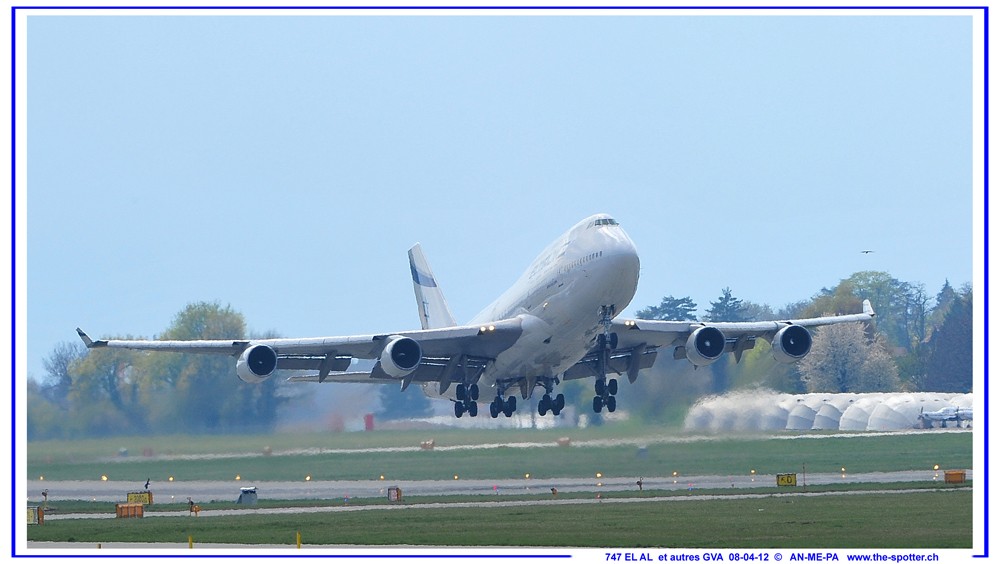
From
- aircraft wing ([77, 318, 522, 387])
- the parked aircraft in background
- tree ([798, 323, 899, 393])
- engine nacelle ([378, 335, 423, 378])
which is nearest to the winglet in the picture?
aircraft wing ([77, 318, 522, 387])

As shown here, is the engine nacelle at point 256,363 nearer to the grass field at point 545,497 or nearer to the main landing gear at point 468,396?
the grass field at point 545,497

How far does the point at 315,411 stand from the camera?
173 ft

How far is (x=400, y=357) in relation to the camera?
44.8 m

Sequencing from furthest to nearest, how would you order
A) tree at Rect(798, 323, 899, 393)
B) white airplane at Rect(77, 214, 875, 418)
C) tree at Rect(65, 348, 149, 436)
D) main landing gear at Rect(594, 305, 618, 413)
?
tree at Rect(798, 323, 899, 393) → tree at Rect(65, 348, 149, 436) → main landing gear at Rect(594, 305, 618, 413) → white airplane at Rect(77, 214, 875, 418)

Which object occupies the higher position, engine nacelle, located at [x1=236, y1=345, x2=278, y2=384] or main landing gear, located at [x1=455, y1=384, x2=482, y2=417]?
engine nacelle, located at [x1=236, y1=345, x2=278, y2=384]

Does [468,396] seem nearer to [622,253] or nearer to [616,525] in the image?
[622,253]

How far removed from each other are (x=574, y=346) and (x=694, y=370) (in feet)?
28.5

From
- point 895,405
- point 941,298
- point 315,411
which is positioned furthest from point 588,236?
point 941,298

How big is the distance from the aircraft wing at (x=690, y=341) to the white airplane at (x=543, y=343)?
0.03m

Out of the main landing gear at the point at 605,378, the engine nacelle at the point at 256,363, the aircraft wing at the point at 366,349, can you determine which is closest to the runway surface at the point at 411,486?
the main landing gear at the point at 605,378

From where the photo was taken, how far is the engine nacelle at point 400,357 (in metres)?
44.6

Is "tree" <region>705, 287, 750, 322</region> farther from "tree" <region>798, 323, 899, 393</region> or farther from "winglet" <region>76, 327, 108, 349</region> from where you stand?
"winglet" <region>76, 327, 108, 349</region>

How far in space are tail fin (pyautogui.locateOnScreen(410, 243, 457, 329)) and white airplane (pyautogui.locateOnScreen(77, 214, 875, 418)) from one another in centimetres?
761

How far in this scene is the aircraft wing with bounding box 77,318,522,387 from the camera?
4459 cm
